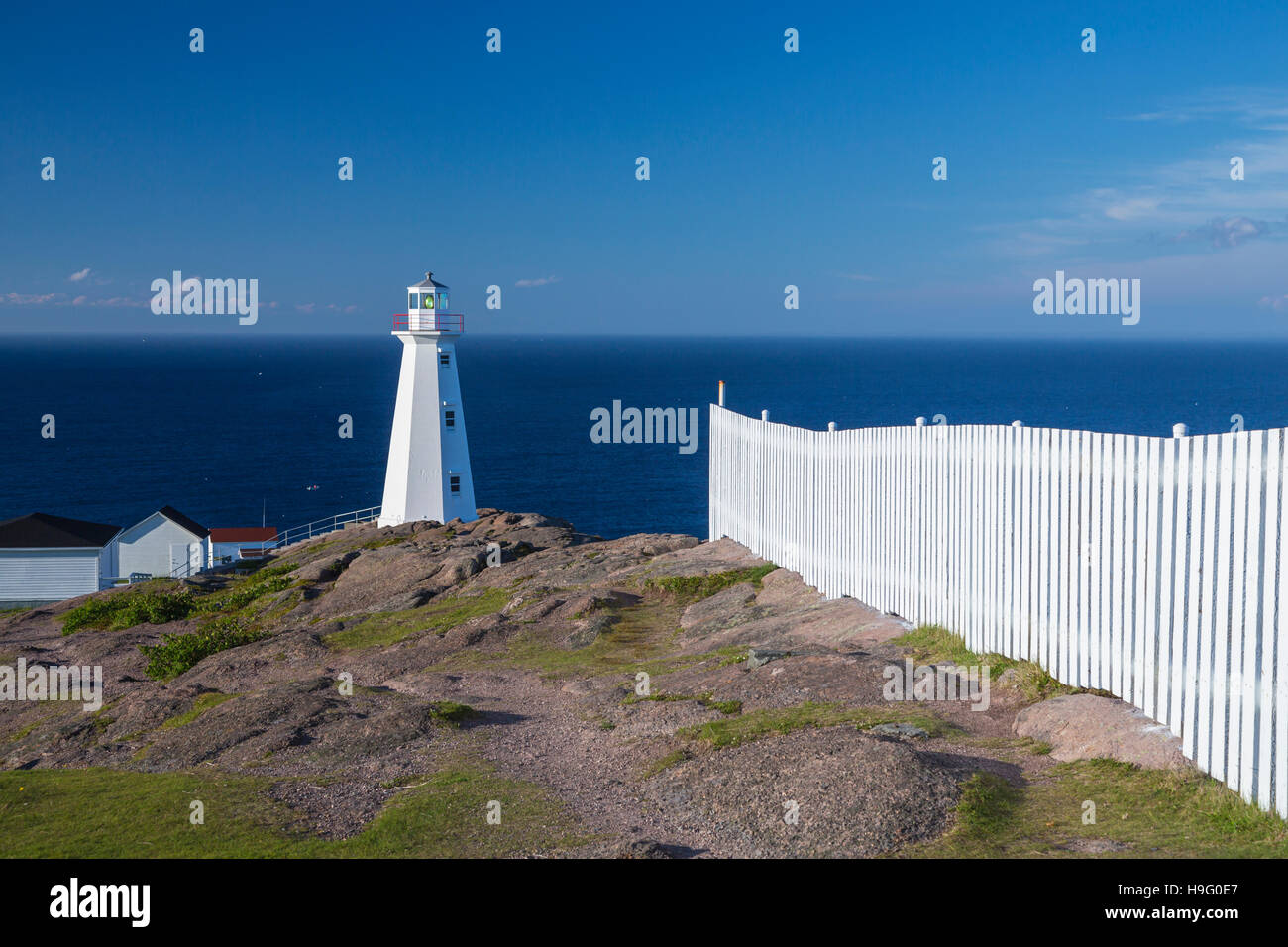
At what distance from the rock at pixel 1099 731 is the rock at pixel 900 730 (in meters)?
0.96

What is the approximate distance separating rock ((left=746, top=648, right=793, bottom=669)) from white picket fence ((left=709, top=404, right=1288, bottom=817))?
2008mm

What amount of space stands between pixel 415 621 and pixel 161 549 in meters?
29.5

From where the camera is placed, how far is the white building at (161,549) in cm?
4747

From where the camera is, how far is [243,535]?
50938 millimetres

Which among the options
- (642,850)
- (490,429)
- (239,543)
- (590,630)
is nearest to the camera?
(642,850)

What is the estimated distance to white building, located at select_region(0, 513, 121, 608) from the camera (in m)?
43.7

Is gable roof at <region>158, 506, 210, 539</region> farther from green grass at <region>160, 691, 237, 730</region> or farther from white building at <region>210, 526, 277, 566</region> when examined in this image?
green grass at <region>160, 691, 237, 730</region>
